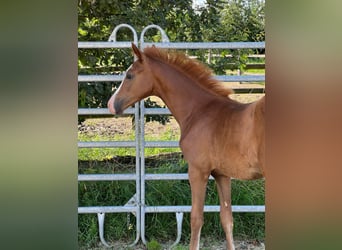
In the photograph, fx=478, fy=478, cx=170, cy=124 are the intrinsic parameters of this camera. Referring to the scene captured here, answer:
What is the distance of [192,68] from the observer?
10.3ft

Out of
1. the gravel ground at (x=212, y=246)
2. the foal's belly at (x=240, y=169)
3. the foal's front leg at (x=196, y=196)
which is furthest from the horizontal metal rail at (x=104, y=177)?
the foal's belly at (x=240, y=169)

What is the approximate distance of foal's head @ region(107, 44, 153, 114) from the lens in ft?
10.2

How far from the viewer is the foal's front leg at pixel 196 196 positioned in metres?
2.96

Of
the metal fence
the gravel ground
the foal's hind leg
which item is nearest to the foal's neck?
the metal fence

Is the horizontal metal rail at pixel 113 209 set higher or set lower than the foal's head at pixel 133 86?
lower

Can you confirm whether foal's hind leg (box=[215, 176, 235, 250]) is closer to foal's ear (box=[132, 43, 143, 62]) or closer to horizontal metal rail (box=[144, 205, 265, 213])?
horizontal metal rail (box=[144, 205, 265, 213])

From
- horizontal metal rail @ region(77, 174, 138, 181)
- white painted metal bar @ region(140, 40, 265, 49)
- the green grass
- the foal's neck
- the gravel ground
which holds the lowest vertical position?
the gravel ground

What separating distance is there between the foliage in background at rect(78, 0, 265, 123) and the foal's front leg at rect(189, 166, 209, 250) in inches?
50.9

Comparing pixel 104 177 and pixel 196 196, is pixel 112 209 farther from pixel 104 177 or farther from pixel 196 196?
pixel 196 196

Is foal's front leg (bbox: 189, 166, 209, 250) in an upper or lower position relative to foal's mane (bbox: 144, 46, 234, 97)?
lower

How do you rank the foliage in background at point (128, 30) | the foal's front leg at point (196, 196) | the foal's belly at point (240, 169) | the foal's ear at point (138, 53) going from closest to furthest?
1. the foal's belly at point (240, 169)
2. the foal's front leg at point (196, 196)
3. the foal's ear at point (138, 53)
4. the foliage in background at point (128, 30)

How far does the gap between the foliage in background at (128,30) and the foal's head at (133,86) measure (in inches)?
34.1

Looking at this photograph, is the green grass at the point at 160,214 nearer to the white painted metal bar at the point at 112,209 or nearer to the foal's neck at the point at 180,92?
the white painted metal bar at the point at 112,209
